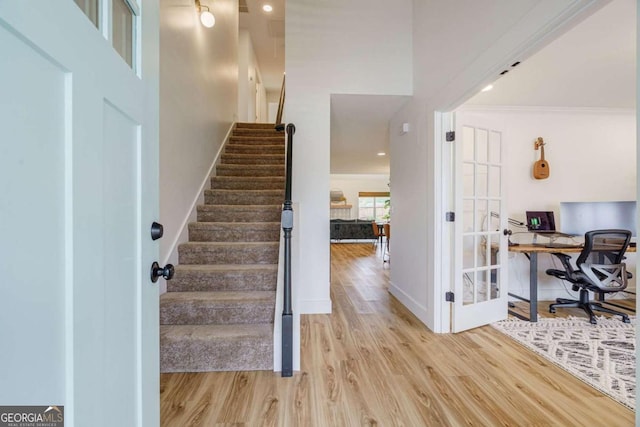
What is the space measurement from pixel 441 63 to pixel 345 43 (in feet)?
3.66

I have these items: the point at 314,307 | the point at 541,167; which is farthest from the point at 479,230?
the point at 314,307

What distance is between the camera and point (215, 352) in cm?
201

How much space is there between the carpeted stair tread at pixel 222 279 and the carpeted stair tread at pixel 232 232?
47cm

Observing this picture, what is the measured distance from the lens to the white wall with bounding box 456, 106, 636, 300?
3.83m

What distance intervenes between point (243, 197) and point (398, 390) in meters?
2.51

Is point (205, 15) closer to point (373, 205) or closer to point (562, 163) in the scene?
point (562, 163)

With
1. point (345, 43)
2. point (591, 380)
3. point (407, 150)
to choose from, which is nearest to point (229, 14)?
point (345, 43)

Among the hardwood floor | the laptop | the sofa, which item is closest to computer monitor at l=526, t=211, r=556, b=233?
the laptop
